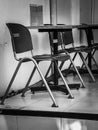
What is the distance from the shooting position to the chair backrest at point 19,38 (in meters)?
3.52

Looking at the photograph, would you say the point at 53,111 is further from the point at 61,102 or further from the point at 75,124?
the point at 61,102

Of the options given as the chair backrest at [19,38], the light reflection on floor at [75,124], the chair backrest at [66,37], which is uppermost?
the chair backrest at [19,38]

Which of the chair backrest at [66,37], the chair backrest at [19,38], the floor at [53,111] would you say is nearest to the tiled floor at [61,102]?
the floor at [53,111]

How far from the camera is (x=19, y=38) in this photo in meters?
3.63

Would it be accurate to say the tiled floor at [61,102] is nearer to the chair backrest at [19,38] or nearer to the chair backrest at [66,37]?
the chair backrest at [19,38]

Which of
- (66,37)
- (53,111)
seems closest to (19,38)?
(53,111)

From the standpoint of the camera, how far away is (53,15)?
5.43 m

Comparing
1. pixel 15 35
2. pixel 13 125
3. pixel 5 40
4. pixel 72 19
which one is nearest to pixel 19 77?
pixel 5 40

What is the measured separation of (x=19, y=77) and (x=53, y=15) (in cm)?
162

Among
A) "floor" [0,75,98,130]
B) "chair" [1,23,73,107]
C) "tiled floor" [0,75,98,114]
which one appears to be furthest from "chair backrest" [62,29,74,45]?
"floor" [0,75,98,130]

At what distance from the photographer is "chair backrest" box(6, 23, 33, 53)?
3520 mm

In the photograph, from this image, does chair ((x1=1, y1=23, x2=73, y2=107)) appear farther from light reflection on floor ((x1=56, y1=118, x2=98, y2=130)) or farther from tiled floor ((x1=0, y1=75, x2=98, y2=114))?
light reflection on floor ((x1=56, y1=118, x2=98, y2=130))

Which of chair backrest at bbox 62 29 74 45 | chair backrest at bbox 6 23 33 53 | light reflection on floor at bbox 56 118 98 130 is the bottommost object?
light reflection on floor at bbox 56 118 98 130

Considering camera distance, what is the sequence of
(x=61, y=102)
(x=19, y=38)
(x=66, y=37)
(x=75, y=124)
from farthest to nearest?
(x=66, y=37) → (x=19, y=38) → (x=61, y=102) → (x=75, y=124)
